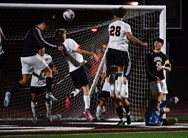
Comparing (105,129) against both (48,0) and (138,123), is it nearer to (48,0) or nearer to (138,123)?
(138,123)

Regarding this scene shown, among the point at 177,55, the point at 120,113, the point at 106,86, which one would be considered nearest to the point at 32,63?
the point at 106,86

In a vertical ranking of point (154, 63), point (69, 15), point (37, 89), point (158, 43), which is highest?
point (69, 15)

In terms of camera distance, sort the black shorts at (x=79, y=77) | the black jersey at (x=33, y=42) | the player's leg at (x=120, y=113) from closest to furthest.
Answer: the player's leg at (x=120, y=113) → the black jersey at (x=33, y=42) → the black shorts at (x=79, y=77)

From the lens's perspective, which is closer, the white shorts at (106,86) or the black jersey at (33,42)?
the black jersey at (33,42)

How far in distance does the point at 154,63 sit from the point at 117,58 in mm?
780

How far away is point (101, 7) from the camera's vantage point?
1783 cm

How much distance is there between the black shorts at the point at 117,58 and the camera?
15.7m

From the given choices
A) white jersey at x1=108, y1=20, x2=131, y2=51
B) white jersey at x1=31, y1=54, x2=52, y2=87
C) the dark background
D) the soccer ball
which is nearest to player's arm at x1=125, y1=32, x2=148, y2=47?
white jersey at x1=108, y1=20, x2=131, y2=51

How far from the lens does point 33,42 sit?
16.5 meters

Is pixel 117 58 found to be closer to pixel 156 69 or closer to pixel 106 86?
pixel 156 69

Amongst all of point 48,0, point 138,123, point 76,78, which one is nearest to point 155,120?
point 138,123

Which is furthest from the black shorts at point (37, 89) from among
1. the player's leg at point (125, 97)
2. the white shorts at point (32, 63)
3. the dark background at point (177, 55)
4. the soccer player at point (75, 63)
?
the dark background at point (177, 55)

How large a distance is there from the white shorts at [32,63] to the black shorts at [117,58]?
5.42 feet

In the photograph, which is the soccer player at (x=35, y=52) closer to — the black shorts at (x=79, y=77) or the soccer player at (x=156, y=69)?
the black shorts at (x=79, y=77)
